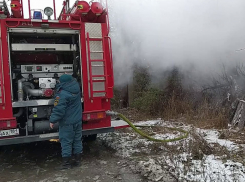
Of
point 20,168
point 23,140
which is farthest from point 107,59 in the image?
point 20,168

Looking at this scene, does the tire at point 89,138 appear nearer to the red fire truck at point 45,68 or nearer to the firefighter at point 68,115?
the red fire truck at point 45,68

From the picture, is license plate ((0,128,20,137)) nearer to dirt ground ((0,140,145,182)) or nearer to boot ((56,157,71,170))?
dirt ground ((0,140,145,182))

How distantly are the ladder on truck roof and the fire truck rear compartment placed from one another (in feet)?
1.08

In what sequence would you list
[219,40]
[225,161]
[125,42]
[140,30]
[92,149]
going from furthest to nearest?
[125,42] → [140,30] → [219,40] → [92,149] → [225,161]

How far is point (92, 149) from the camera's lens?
5.95m

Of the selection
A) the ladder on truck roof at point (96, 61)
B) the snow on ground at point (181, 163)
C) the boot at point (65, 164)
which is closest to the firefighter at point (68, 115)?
the boot at point (65, 164)

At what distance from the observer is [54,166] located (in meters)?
4.88

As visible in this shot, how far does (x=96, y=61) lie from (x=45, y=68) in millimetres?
1081

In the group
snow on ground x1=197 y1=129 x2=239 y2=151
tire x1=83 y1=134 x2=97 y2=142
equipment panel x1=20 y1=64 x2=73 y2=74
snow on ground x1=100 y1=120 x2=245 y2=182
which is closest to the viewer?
snow on ground x1=100 y1=120 x2=245 y2=182

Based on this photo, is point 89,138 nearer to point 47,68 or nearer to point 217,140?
point 47,68

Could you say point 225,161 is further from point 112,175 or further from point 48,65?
point 48,65

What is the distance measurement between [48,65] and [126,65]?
5.13 m

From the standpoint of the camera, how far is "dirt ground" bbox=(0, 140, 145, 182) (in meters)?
4.17

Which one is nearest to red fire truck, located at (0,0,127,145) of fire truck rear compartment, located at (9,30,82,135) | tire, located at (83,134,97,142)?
fire truck rear compartment, located at (9,30,82,135)
